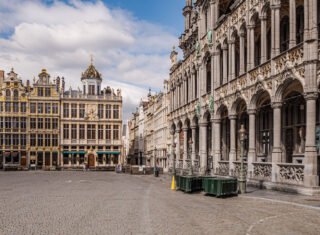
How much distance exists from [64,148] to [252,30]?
187 feet

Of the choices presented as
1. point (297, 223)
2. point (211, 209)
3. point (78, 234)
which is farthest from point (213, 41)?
point (78, 234)

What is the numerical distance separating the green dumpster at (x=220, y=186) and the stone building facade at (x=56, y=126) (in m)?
56.0

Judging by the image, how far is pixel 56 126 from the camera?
2859 inches

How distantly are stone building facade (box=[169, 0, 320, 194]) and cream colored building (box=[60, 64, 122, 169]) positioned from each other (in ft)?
127

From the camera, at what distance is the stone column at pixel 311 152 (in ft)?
54.1

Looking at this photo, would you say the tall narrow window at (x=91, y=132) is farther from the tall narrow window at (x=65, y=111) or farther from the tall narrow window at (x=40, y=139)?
the tall narrow window at (x=40, y=139)

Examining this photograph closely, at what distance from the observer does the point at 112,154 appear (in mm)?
75500

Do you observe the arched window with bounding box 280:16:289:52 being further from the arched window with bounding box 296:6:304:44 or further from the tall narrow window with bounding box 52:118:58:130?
the tall narrow window with bounding box 52:118:58:130

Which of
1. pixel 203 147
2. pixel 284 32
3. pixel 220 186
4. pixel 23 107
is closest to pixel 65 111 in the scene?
pixel 23 107

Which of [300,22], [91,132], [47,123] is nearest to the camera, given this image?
[300,22]

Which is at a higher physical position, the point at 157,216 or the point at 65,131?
the point at 65,131

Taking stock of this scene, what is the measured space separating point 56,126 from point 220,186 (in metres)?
60.4

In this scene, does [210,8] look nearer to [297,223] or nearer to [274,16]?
[274,16]

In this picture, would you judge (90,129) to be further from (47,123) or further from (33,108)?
(33,108)
